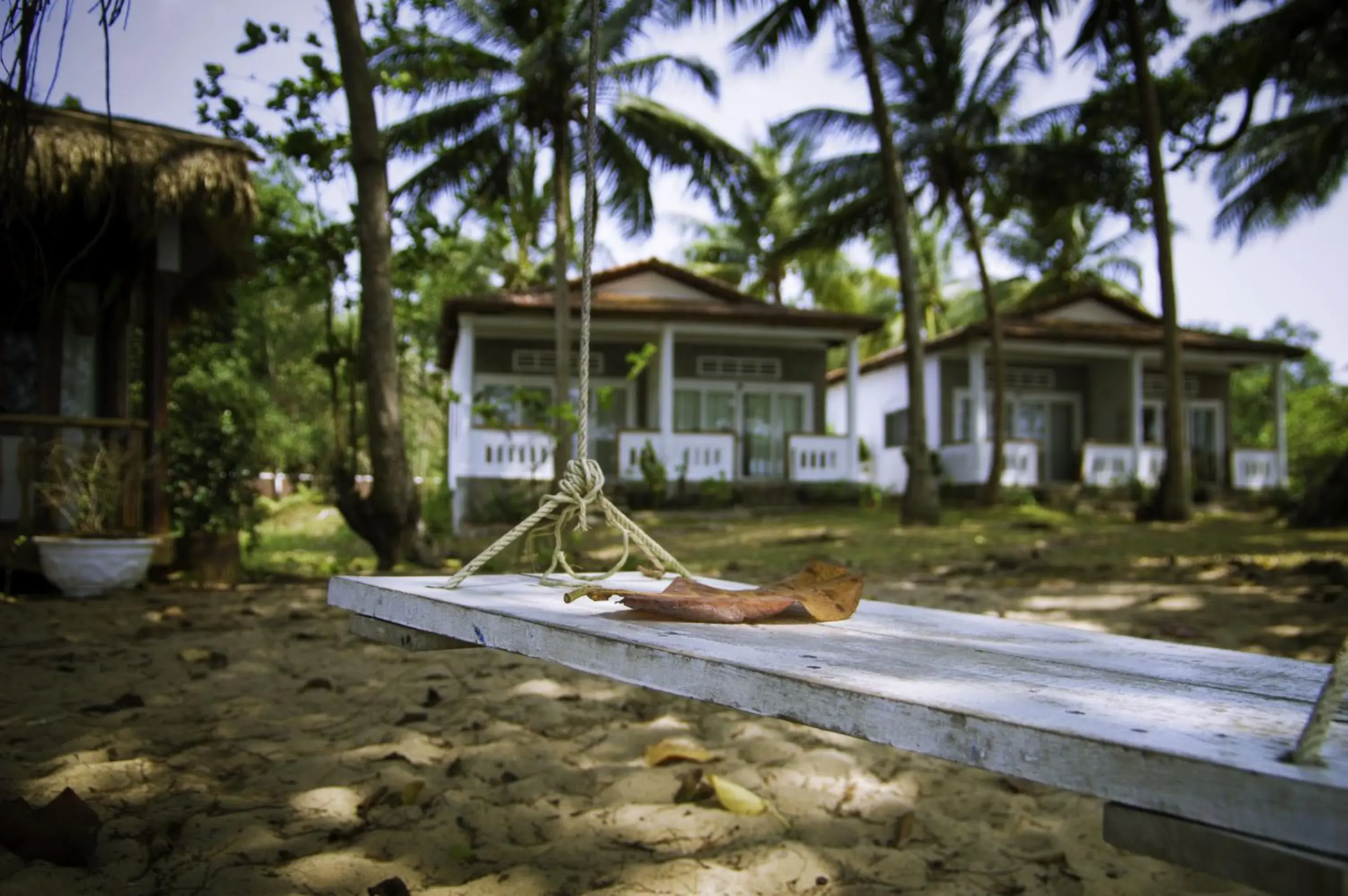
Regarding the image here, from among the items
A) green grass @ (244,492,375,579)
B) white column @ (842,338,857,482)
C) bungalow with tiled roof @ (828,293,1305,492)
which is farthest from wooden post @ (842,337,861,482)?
green grass @ (244,492,375,579)

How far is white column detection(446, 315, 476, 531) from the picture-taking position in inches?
582

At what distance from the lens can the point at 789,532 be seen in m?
11.6

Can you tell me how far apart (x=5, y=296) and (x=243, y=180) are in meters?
2.82

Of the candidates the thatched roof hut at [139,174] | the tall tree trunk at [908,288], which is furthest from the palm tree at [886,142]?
the thatched roof hut at [139,174]

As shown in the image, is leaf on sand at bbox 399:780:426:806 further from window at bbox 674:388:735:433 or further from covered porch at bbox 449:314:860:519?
window at bbox 674:388:735:433

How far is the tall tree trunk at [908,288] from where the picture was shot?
12445 millimetres

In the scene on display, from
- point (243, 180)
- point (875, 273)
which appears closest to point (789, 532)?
point (243, 180)

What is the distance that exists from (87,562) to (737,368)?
13512 millimetres

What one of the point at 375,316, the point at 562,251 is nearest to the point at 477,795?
the point at 375,316

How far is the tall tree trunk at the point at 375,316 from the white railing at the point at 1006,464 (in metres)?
13.0

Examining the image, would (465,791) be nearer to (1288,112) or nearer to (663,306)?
(663,306)

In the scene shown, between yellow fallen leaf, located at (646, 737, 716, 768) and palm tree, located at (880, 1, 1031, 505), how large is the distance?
14022 millimetres

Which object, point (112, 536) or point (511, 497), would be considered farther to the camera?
point (511, 497)

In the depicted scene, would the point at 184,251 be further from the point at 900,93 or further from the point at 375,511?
the point at 900,93
